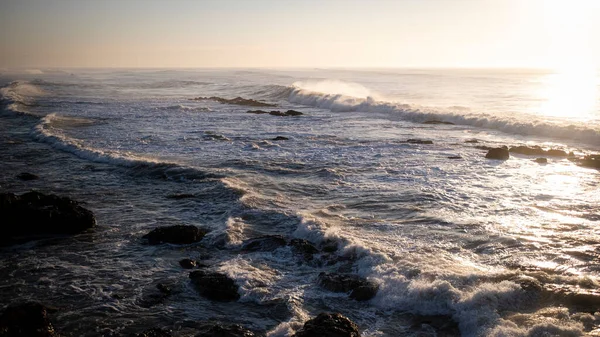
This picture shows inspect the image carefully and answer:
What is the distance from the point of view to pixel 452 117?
34406 millimetres

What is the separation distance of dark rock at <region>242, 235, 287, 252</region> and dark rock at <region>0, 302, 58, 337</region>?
403cm

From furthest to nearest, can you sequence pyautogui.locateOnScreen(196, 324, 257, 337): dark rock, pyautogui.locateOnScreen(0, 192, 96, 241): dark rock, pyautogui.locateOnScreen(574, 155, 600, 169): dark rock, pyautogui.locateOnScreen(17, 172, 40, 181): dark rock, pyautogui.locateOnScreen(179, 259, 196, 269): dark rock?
pyautogui.locateOnScreen(574, 155, 600, 169): dark rock
pyautogui.locateOnScreen(17, 172, 40, 181): dark rock
pyautogui.locateOnScreen(0, 192, 96, 241): dark rock
pyautogui.locateOnScreen(179, 259, 196, 269): dark rock
pyautogui.locateOnScreen(196, 324, 257, 337): dark rock

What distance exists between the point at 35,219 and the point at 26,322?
477cm

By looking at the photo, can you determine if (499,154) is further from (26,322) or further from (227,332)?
(26,322)

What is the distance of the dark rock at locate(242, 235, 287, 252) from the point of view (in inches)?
385

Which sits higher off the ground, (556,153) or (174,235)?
(556,153)

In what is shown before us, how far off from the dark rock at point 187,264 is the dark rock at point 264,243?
117 cm

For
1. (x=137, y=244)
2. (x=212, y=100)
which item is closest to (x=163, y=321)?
(x=137, y=244)

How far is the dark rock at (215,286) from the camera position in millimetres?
7770

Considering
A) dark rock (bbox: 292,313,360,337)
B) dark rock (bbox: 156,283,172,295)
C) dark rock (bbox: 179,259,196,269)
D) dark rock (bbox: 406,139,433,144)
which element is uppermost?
dark rock (bbox: 406,139,433,144)

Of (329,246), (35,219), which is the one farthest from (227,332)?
(35,219)

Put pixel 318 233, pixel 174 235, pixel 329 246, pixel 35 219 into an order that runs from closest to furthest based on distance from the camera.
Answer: pixel 329 246, pixel 174 235, pixel 318 233, pixel 35 219

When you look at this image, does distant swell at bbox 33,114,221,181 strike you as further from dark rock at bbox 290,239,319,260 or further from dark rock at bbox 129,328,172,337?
dark rock at bbox 129,328,172,337

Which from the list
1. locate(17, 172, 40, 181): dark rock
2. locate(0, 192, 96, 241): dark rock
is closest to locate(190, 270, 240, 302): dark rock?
locate(0, 192, 96, 241): dark rock
